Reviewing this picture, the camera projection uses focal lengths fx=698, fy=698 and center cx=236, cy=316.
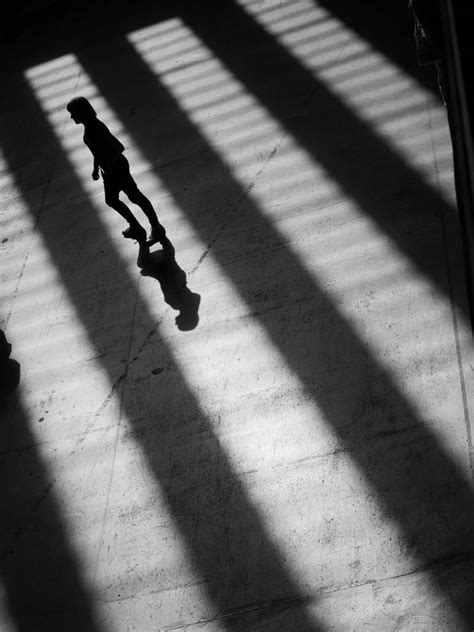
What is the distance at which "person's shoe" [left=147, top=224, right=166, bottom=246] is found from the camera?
21.6 ft

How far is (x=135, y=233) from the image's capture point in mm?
6695

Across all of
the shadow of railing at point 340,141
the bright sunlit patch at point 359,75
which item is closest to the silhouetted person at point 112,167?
the shadow of railing at point 340,141

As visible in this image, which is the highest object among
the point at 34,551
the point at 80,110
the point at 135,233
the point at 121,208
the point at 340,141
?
the point at 80,110

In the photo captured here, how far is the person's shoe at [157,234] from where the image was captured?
6594mm

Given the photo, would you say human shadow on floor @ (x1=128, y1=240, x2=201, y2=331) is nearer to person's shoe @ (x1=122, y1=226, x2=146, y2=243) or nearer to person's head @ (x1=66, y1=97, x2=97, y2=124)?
person's shoe @ (x1=122, y1=226, x2=146, y2=243)

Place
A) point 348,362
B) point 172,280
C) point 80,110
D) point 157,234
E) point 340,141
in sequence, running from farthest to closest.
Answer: point 340,141, point 157,234, point 172,280, point 80,110, point 348,362

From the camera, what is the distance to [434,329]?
5.14 m

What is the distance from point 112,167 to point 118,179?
0.46ft

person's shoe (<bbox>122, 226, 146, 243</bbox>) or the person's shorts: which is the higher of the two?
the person's shorts

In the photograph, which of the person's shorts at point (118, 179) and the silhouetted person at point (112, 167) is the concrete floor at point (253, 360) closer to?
the silhouetted person at point (112, 167)

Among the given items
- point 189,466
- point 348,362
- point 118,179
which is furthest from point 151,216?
point 189,466

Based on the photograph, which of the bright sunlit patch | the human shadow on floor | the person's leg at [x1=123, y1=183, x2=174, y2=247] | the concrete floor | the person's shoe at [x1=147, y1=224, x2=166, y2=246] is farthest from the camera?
the bright sunlit patch

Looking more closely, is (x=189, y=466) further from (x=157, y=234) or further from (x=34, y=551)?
(x=157, y=234)

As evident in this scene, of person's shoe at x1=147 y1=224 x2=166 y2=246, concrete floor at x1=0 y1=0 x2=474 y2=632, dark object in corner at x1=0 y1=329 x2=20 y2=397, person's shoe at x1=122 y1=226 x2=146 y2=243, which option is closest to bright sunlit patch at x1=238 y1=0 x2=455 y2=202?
concrete floor at x1=0 y1=0 x2=474 y2=632
